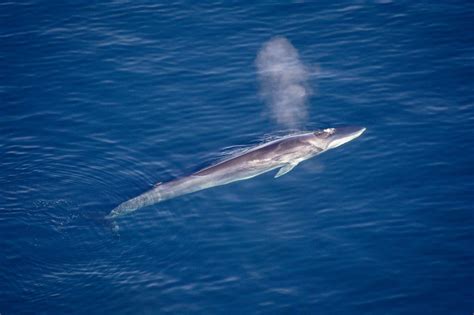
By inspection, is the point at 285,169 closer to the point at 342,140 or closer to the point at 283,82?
the point at 342,140

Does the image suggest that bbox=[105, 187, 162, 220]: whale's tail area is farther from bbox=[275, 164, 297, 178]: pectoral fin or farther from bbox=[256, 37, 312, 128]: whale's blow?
bbox=[256, 37, 312, 128]: whale's blow

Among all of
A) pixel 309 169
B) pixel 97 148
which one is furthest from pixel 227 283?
pixel 97 148

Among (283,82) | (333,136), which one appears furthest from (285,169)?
(283,82)

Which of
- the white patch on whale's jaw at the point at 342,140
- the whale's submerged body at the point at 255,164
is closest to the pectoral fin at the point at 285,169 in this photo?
the whale's submerged body at the point at 255,164

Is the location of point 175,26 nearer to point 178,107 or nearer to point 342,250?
point 178,107

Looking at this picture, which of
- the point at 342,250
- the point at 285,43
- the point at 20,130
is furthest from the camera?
the point at 285,43

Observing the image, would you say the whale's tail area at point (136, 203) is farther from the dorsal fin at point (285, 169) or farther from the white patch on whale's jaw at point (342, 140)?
the white patch on whale's jaw at point (342, 140)

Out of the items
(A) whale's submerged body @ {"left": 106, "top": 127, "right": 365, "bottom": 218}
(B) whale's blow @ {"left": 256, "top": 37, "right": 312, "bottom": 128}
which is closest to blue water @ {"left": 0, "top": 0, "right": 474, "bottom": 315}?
(A) whale's submerged body @ {"left": 106, "top": 127, "right": 365, "bottom": 218}
